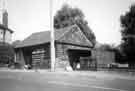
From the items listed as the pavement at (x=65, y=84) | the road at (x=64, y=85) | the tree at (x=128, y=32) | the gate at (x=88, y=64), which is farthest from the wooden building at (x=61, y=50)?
the road at (x=64, y=85)

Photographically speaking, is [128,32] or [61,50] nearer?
[61,50]

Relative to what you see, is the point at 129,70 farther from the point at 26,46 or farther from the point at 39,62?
the point at 26,46

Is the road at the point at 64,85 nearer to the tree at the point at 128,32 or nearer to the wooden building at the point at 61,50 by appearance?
the wooden building at the point at 61,50

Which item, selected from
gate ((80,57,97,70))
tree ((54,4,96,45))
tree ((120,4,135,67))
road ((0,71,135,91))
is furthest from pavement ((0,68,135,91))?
tree ((54,4,96,45))

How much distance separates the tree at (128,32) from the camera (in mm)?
31511

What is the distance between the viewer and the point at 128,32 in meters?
36.2

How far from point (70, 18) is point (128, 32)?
21470mm

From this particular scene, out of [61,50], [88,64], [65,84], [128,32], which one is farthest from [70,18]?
[65,84]

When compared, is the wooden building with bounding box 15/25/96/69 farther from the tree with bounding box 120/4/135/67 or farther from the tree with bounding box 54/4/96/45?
the tree with bounding box 54/4/96/45

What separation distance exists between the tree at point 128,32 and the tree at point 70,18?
1382 cm

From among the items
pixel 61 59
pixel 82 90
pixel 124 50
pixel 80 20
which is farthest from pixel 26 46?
pixel 82 90

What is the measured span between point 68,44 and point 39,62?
20.5ft

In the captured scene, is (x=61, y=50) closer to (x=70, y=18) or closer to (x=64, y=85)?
(x=64, y=85)

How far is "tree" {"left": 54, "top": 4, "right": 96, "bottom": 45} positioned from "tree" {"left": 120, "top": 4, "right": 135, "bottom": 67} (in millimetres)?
13821
